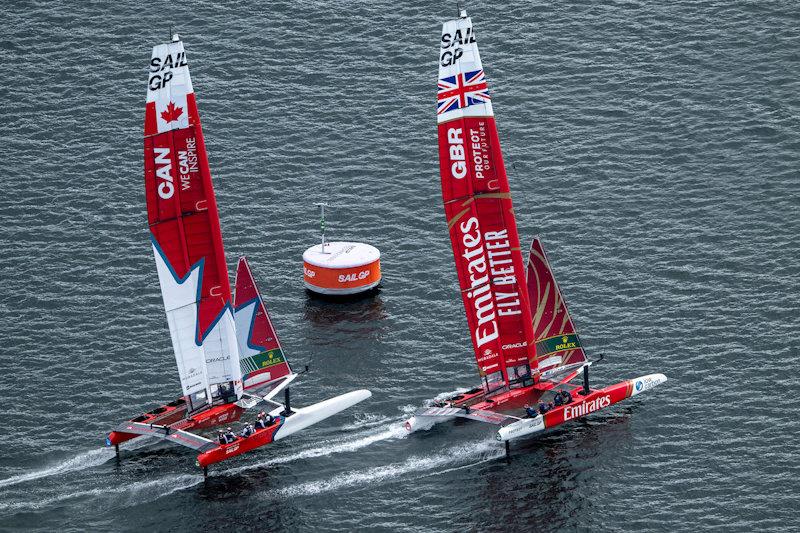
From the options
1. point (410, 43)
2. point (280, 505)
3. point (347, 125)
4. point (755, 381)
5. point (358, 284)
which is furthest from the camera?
point (410, 43)

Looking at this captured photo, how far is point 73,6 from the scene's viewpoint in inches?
7151

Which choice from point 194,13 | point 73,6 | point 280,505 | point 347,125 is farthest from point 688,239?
point 73,6

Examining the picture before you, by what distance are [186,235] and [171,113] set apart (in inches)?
334

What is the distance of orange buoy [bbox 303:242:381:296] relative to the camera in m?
139

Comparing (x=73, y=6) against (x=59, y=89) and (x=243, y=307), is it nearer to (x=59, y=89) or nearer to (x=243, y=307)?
(x=59, y=89)

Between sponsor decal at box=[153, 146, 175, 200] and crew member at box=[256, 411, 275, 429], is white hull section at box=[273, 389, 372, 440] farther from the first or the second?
sponsor decal at box=[153, 146, 175, 200]

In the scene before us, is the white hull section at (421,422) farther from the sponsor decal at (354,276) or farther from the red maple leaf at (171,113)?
the red maple leaf at (171,113)

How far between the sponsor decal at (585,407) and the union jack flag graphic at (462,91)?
21.3 m

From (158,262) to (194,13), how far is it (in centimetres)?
6523

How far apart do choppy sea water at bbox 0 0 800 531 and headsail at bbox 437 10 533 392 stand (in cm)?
576

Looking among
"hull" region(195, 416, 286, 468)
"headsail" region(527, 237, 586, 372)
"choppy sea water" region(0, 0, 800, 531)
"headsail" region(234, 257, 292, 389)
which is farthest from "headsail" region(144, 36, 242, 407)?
"headsail" region(527, 237, 586, 372)

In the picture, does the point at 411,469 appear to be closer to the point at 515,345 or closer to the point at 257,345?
the point at 515,345

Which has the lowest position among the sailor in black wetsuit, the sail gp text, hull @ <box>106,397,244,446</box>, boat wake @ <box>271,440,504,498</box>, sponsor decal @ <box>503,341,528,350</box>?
boat wake @ <box>271,440,504,498</box>

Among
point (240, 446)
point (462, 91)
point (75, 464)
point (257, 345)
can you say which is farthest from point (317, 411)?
point (462, 91)
